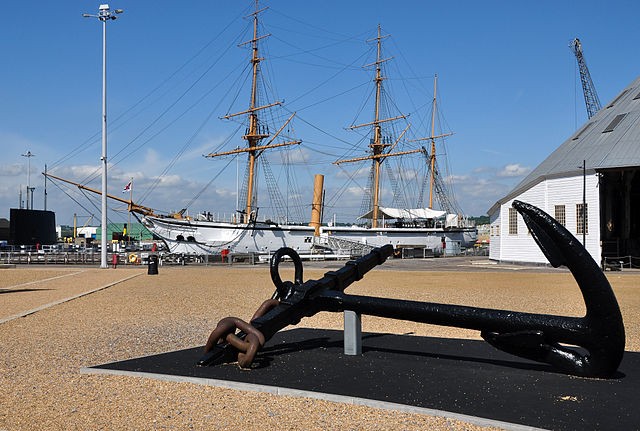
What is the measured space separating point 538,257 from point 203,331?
2834 centimetres

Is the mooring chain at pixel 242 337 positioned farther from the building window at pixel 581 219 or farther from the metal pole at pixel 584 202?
the building window at pixel 581 219

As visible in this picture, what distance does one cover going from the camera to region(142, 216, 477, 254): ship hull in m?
51.7

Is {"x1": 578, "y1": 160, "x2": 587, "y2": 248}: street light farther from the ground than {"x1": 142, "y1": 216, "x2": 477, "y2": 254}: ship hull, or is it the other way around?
{"x1": 578, "y1": 160, "x2": 587, "y2": 248}: street light

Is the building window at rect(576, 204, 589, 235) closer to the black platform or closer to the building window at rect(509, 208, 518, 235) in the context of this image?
the building window at rect(509, 208, 518, 235)

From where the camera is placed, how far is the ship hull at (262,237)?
51.7 metres

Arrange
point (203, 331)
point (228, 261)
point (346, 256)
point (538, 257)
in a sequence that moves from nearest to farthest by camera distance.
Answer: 1. point (203, 331)
2. point (538, 257)
3. point (228, 261)
4. point (346, 256)

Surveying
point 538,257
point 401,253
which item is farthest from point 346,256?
point 538,257

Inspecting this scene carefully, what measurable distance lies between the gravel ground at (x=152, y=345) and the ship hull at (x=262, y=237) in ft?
99.7

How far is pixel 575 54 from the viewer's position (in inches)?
3898

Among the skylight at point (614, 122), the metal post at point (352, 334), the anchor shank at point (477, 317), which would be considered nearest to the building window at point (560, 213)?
the skylight at point (614, 122)

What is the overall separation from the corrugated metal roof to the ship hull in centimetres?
1651

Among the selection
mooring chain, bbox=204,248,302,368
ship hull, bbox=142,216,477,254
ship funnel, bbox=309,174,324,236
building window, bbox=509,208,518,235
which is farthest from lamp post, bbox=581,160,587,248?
ship funnel, bbox=309,174,324,236

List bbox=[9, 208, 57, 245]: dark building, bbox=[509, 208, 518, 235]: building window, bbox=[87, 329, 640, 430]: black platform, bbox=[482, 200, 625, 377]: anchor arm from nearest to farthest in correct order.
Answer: bbox=[87, 329, 640, 430]: black platform
bbox=[482, 200, 625, 377]: anchor arm
bbox=[509, 208, 518, 235]: building window
bbox=[9, 208, 57, 245]: dark building

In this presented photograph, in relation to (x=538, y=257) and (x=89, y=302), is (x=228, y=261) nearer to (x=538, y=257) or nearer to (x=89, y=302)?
(x=538, y=257)
